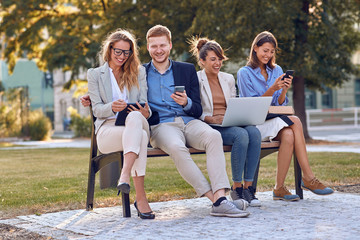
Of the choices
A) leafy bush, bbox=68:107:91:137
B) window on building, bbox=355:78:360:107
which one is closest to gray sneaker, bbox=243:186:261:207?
leafy bush, bbox=68:107:91:137

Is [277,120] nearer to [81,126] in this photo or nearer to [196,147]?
[196,147]

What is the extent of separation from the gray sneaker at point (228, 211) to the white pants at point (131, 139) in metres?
0.68

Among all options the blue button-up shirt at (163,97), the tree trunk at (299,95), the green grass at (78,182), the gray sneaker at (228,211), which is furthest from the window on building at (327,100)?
the gray sneaker at (228,211)

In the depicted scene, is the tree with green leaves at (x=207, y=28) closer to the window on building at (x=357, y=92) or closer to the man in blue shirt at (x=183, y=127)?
the man in blue shirt at (x=183, y=127)

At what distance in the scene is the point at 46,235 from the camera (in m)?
4.30

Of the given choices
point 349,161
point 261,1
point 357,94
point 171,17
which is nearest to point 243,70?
point 349,161

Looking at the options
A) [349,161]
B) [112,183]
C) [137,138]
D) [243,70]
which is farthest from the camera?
[349,161]

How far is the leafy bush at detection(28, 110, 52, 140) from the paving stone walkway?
22.5 m

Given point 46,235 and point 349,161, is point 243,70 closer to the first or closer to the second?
point 46,235

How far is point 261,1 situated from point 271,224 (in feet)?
41.3

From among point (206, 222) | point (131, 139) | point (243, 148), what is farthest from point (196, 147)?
point (206, 222)

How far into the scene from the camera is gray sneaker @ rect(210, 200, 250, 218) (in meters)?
4.70

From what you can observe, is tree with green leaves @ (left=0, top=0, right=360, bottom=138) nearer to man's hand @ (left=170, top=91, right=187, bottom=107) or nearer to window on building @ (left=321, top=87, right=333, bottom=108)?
man's hand @ (left=170, top=91, right=187, bottom=107)

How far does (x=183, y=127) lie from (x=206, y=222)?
1.05 metres
